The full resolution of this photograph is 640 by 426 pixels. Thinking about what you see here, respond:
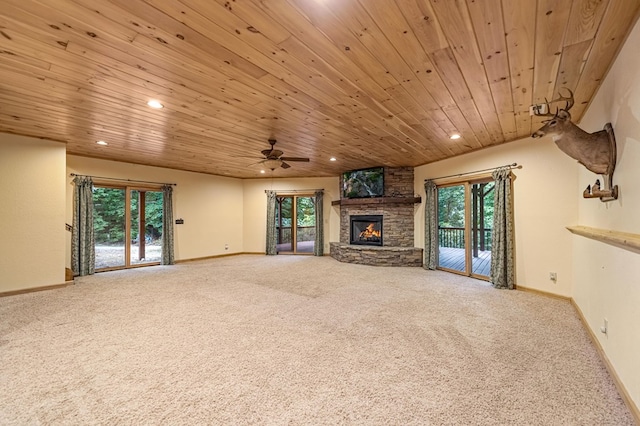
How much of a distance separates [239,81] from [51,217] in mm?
4583

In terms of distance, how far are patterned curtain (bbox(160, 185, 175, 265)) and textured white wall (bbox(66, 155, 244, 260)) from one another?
0.26m

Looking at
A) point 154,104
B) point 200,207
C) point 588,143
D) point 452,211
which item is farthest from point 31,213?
point 452,211

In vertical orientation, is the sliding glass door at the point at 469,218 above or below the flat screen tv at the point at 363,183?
below

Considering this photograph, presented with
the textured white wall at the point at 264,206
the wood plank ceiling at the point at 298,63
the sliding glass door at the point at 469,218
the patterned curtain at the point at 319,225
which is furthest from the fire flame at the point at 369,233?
the wood plank ceiling at the point at 298,63

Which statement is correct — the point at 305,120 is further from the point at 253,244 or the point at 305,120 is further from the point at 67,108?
the point at 253,244

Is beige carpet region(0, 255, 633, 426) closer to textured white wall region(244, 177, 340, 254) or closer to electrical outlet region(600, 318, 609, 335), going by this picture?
electrical outlet region(600, 318, 609, 335)

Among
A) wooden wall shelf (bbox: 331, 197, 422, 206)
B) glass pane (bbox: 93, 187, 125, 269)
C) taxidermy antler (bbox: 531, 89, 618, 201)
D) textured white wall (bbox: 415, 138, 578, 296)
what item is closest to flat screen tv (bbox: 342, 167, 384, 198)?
wooden wall shelf (bbox: 331, 197, 422, 206)

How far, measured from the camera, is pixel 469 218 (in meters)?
→ 5.52

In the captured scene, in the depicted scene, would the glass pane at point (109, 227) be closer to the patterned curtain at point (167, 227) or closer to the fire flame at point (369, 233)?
the patterned curtain at point (167, 227)

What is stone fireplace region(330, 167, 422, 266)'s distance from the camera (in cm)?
675

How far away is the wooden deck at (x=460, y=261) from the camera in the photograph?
6013mm

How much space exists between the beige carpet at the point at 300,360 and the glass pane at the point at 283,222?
4.82m

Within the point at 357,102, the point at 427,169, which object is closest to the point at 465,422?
the point at 357,102

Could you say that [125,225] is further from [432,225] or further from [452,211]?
[452,211]
